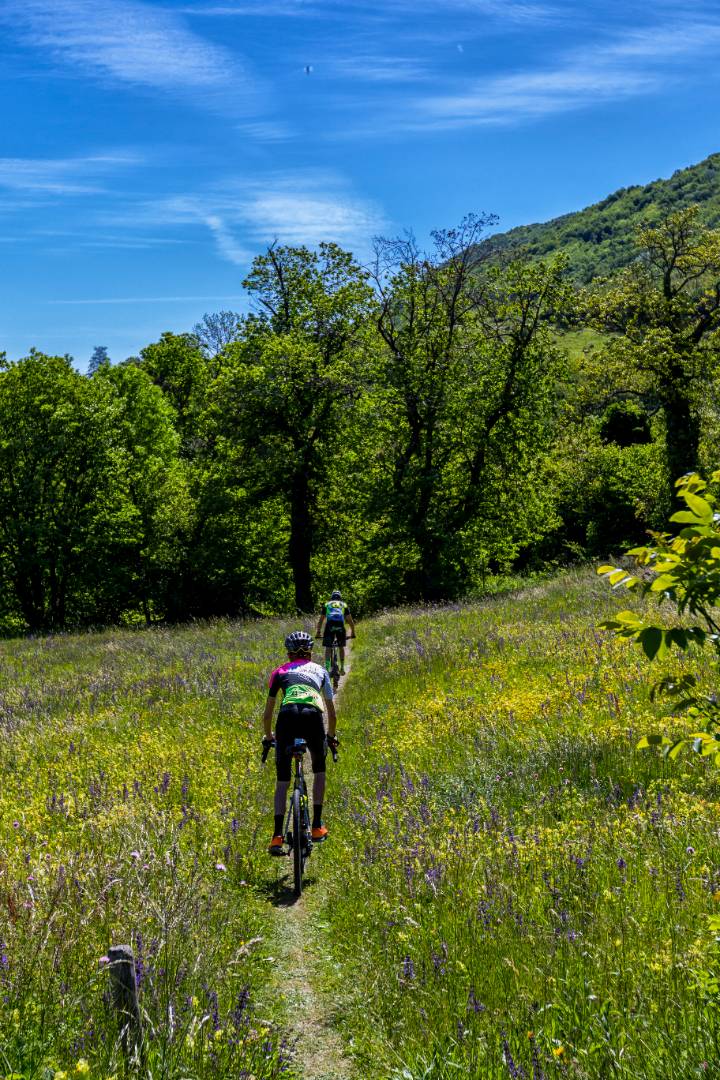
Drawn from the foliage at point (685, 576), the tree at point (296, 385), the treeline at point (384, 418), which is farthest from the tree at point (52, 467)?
the foliage at point (685, 576)

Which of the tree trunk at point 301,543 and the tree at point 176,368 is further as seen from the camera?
the tree at point 176,368

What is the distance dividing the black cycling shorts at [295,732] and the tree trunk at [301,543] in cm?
2697

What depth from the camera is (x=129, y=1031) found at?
411 cm

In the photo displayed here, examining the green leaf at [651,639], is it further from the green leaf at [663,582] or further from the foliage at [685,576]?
the green leaf at [663,582]

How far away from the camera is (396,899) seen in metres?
6.04

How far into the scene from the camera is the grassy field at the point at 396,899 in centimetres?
414

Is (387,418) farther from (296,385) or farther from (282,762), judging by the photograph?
(282,762)

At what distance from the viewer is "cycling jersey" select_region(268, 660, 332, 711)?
7.85m

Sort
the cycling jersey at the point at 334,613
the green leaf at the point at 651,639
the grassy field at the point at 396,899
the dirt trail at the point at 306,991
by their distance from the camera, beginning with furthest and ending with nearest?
the cycling jersey at the point at 334,613, the dirt trail at the point at 306,991, the grassy field at the point at 396,899, the green leaf at the point at 651,639

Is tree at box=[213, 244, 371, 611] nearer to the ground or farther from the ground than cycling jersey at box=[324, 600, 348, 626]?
farther from the ground

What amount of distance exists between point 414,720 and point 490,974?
655 cm

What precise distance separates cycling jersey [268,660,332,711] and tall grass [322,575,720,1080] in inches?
50.1

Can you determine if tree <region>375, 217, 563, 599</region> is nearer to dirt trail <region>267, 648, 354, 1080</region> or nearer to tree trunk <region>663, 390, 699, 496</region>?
tree trunk <region>663, 390, 699, 496</region>

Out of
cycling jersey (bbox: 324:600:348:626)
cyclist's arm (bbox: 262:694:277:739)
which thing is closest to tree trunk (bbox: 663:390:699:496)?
cycling jersey (bbox: 324:600:348:626)
